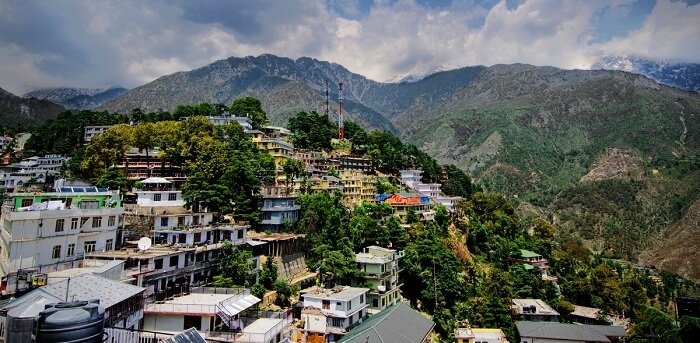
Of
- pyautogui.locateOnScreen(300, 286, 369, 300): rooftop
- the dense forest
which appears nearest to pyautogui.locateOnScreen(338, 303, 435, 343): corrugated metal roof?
pyautogui.locateOnScreen(300, 286, 369, 300): rooftop

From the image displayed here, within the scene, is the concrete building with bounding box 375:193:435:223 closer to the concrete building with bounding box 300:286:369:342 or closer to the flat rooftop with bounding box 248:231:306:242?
the flat rooftop with bounding box 248:231:306:242

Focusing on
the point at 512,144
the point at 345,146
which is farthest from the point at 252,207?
the point at 512,144

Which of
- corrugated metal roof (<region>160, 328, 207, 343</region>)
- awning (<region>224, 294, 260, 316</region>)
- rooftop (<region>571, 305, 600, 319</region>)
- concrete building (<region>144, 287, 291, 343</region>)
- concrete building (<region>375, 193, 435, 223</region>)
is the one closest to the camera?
corrugated metal roof (<region>160, 328, 207, 343</region>)

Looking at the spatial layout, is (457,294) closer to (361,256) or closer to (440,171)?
(361,256)

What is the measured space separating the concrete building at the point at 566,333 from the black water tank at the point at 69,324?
145ft

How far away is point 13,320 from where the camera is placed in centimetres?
817

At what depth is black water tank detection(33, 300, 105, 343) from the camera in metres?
7.48

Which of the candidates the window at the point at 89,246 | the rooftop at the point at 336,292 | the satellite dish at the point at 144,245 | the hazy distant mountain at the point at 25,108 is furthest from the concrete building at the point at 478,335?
the hazy distant mountain at the point at 25,108

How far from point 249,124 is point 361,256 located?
38.8 m

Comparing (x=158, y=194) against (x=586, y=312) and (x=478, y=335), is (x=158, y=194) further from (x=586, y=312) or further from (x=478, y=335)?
(x=586, y=312)

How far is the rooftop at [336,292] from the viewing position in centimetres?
3375

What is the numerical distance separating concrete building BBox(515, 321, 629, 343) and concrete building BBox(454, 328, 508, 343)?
9.41 feet

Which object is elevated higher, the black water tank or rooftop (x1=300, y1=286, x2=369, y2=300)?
the black water tank

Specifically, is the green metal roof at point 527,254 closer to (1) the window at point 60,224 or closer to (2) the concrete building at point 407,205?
(2) the concrete building at point 407,205
